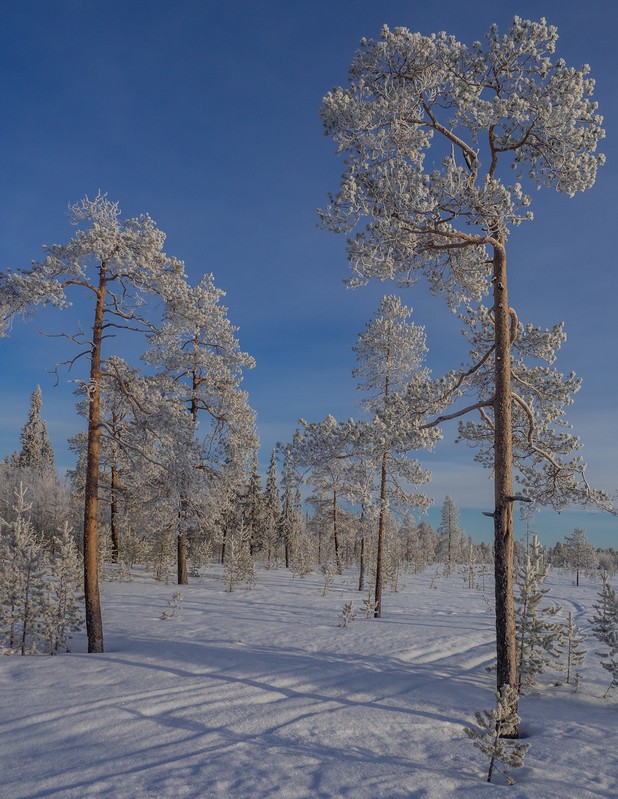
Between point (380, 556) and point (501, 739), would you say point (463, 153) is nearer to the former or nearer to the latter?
point (501, 739)

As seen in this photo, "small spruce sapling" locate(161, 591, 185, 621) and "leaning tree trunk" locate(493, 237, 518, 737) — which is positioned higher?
"leaning tree trunk" locate(493, 237, 518, 737)

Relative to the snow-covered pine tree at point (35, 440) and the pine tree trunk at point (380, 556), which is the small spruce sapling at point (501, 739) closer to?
the pine tree trunk at point (380, 556)

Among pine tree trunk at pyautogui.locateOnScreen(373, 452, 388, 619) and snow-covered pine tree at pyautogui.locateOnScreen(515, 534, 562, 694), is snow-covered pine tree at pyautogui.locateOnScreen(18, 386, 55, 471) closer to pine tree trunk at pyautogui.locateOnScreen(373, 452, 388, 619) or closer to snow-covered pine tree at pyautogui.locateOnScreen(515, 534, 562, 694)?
pine tree trunk at pyautogui.locateOnScreen(373, 452, 388, 619)

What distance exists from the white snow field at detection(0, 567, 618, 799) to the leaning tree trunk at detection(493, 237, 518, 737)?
3.94 ft

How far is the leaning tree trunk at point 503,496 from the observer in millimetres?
8070

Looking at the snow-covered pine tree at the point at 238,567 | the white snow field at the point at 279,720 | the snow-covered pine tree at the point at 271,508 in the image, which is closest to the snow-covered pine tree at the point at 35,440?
the snow-covered pine tree at the point at 271,508

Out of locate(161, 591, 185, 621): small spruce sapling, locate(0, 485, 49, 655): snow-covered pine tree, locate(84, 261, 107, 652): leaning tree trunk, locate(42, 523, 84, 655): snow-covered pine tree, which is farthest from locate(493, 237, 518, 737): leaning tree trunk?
locate(161, 591, 185, 621): small spruce sapling

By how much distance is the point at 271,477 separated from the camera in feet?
170

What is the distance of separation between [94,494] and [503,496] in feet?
29.9

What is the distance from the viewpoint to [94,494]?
39.0ft

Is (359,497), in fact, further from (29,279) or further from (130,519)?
(130,519)

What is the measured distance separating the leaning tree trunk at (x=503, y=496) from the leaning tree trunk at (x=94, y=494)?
8479 millimetres

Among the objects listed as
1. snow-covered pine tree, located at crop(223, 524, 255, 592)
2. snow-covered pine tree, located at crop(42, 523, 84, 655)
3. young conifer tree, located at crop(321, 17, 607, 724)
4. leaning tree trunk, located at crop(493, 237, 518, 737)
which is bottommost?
snow-covered pine tree, located at crop(223, 524, 255, 592)

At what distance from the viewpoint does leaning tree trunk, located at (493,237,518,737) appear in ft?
26.5
